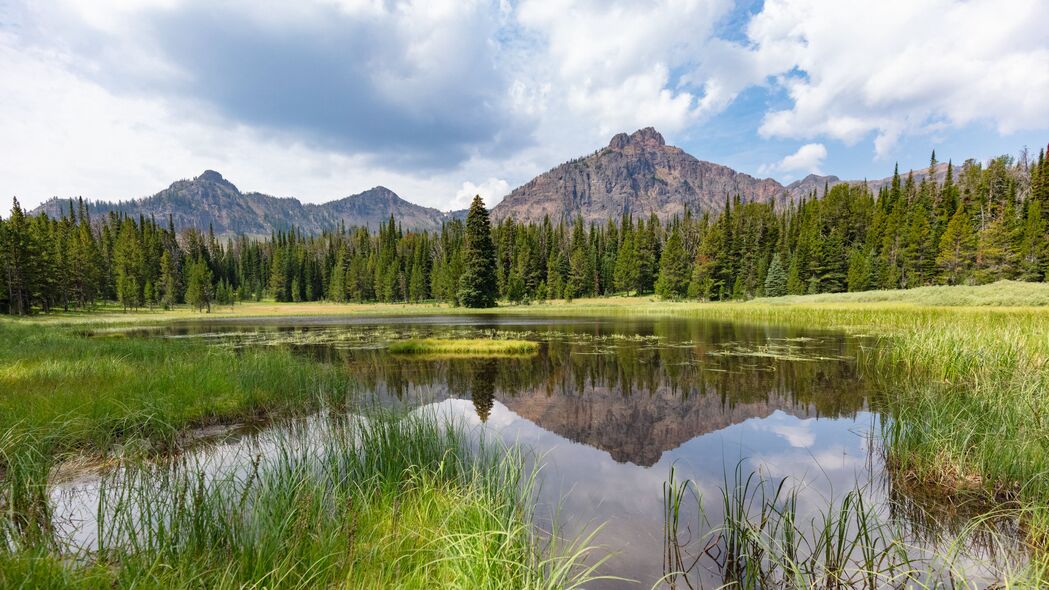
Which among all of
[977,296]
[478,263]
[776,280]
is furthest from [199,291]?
[977,296]

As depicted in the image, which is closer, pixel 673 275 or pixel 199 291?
pixel 673 275

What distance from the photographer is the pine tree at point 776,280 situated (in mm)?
67062

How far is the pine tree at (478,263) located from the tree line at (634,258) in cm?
20

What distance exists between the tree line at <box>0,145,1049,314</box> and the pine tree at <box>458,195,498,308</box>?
7.9 inches

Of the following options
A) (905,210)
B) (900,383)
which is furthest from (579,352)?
(905,210)

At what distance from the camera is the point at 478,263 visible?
59.3 metres

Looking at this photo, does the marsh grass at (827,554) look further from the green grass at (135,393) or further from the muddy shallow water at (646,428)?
the green grass at (135,393)

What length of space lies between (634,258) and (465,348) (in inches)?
2792

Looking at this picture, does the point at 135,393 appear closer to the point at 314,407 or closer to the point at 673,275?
the point at 314,407

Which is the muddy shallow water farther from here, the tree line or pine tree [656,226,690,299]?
pine tree [656,226,690,299]

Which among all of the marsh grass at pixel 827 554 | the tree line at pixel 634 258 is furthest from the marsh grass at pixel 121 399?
the tree line at pixel 634 258

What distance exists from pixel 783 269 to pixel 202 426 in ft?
262

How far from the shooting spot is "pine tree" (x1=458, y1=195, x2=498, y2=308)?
192 ft

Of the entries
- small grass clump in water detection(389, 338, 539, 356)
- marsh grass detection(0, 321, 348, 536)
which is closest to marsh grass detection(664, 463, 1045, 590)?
marsh grass detection(0, 321, 348, 536)
